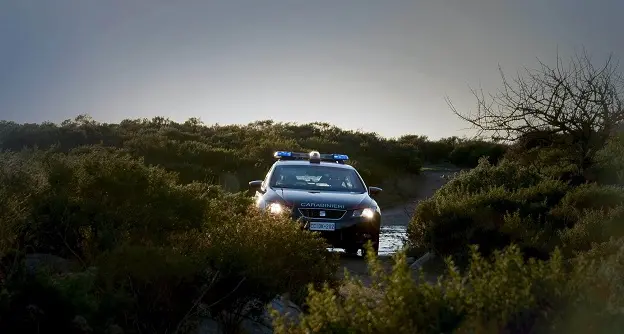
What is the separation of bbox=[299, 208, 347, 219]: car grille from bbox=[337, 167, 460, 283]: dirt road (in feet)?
2.52

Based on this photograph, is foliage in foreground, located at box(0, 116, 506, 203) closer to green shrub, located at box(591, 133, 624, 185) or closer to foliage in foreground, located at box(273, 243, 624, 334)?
green shrub, located at box(591, 133, 624, 185)

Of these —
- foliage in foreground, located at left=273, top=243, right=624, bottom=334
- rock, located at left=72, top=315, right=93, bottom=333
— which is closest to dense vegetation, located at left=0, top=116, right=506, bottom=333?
rock, located at left=72, top=315, right=93, bottom=333

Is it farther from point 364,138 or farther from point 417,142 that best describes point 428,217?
point 417,142

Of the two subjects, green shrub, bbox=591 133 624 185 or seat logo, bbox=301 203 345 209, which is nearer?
seat logo, bbox=301 203 345 209

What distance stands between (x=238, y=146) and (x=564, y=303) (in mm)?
41195

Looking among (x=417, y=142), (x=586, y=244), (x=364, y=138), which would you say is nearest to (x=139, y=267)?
(x=586, y=244)

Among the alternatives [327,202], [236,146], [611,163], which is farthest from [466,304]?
[236,146]

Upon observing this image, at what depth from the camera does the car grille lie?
14.5 meters

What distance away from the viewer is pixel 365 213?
48.8 ft

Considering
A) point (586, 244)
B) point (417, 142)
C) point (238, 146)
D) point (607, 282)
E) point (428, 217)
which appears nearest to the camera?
point (607, 282)

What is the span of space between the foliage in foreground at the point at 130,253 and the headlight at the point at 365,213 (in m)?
2.60

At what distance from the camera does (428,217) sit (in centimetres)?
1644

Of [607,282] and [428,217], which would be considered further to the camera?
[428,217]

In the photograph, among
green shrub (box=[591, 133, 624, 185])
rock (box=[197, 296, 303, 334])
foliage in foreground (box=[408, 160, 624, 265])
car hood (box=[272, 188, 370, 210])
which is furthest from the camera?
green shrub (box=[591, 133, 624, 185])
